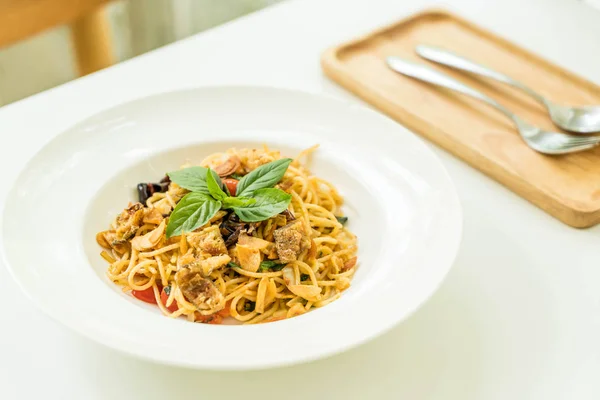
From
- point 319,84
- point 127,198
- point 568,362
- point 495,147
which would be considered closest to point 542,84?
point 495,147

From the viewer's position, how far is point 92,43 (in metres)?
3.40

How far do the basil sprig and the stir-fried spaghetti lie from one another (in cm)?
3

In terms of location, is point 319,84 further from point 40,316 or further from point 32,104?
point 40,316

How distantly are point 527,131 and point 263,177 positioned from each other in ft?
2.32

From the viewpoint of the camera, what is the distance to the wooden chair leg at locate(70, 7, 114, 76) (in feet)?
11.0

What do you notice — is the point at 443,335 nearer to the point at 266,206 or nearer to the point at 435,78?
the point at 266,206

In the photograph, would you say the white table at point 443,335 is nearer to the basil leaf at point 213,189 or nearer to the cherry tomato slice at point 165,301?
the cherry tomato slice at point 165,301

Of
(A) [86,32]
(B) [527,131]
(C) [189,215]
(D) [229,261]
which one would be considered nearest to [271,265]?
(D) [229,261]

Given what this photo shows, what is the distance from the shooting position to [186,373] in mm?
1205

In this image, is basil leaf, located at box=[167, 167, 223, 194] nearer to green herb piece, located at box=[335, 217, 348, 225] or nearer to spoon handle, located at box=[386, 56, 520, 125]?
green herb piece, located at box=[335, 217, 348, 225]

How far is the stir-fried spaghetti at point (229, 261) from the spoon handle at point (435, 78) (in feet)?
1.88

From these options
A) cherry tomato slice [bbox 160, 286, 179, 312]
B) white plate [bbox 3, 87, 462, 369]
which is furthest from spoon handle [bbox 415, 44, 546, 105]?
cherry tomato slice [bbox 160, 286, 179, 312]

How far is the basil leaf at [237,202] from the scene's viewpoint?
139 cm

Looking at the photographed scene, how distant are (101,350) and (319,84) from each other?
1034 mm
